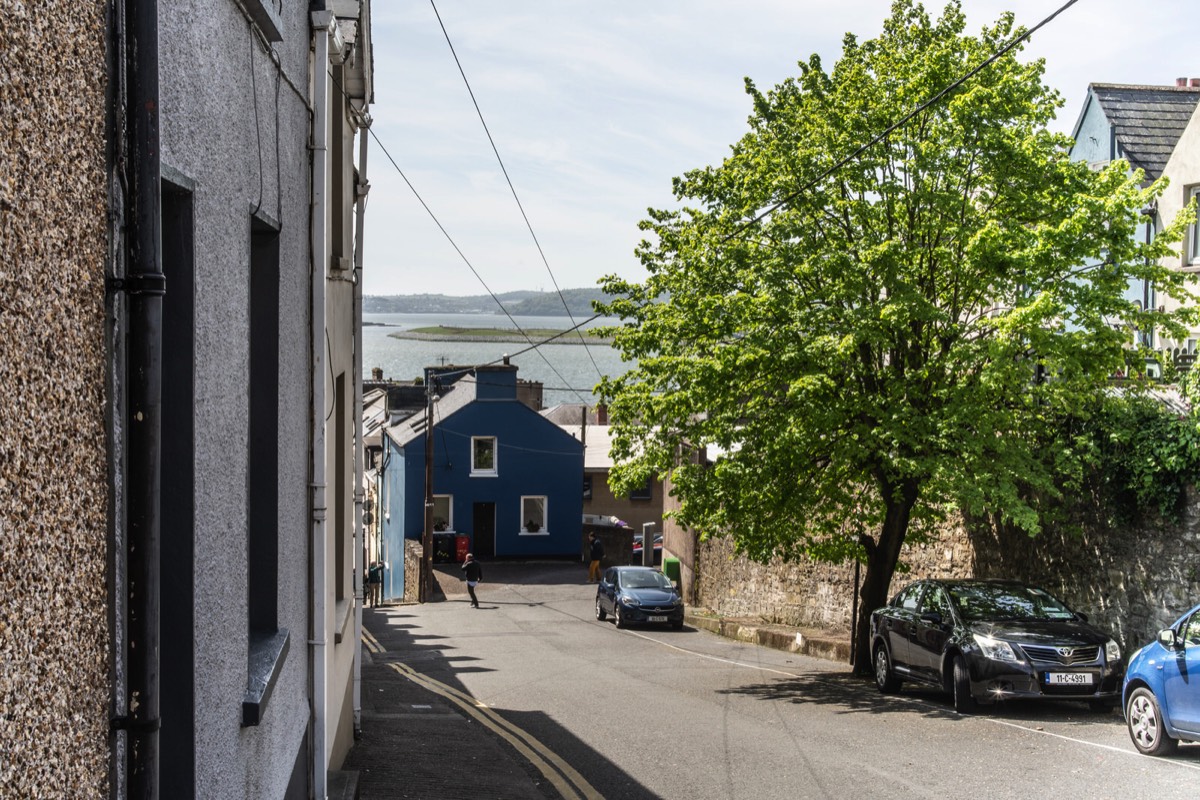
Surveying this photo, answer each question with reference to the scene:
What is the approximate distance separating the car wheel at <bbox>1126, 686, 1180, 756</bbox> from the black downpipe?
419 inches

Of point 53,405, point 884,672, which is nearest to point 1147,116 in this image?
point 884,672

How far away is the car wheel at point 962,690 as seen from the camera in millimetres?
15391

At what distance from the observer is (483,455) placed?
53.2 m

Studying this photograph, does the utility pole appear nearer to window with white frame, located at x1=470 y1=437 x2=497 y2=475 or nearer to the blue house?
the blue house

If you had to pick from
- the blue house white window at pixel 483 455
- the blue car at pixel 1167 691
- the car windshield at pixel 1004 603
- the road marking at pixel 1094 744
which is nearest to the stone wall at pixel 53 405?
the blue car at pixel 1167 691

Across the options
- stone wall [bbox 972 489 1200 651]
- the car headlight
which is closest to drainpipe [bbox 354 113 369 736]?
the car headlight

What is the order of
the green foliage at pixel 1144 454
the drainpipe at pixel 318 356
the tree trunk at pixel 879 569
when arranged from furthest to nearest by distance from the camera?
1. the tree trunk at pixel 879 569
2. the green foliage at pixel 1144 454
3. the drainpipe at pixel 318 356

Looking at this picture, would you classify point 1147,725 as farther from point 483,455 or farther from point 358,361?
point 483,455

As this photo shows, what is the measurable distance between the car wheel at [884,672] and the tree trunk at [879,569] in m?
2.80

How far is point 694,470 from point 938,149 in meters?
5.99

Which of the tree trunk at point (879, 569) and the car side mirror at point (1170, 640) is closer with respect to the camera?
the car side mirror at point (1170, 640)

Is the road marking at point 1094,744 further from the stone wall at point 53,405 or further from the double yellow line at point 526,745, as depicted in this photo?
the stone wall at point 53,405

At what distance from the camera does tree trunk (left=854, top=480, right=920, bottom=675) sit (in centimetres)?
2106

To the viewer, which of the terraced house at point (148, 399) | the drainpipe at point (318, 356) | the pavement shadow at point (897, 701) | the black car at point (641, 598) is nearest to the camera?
the terraced house at point (148, 399)
